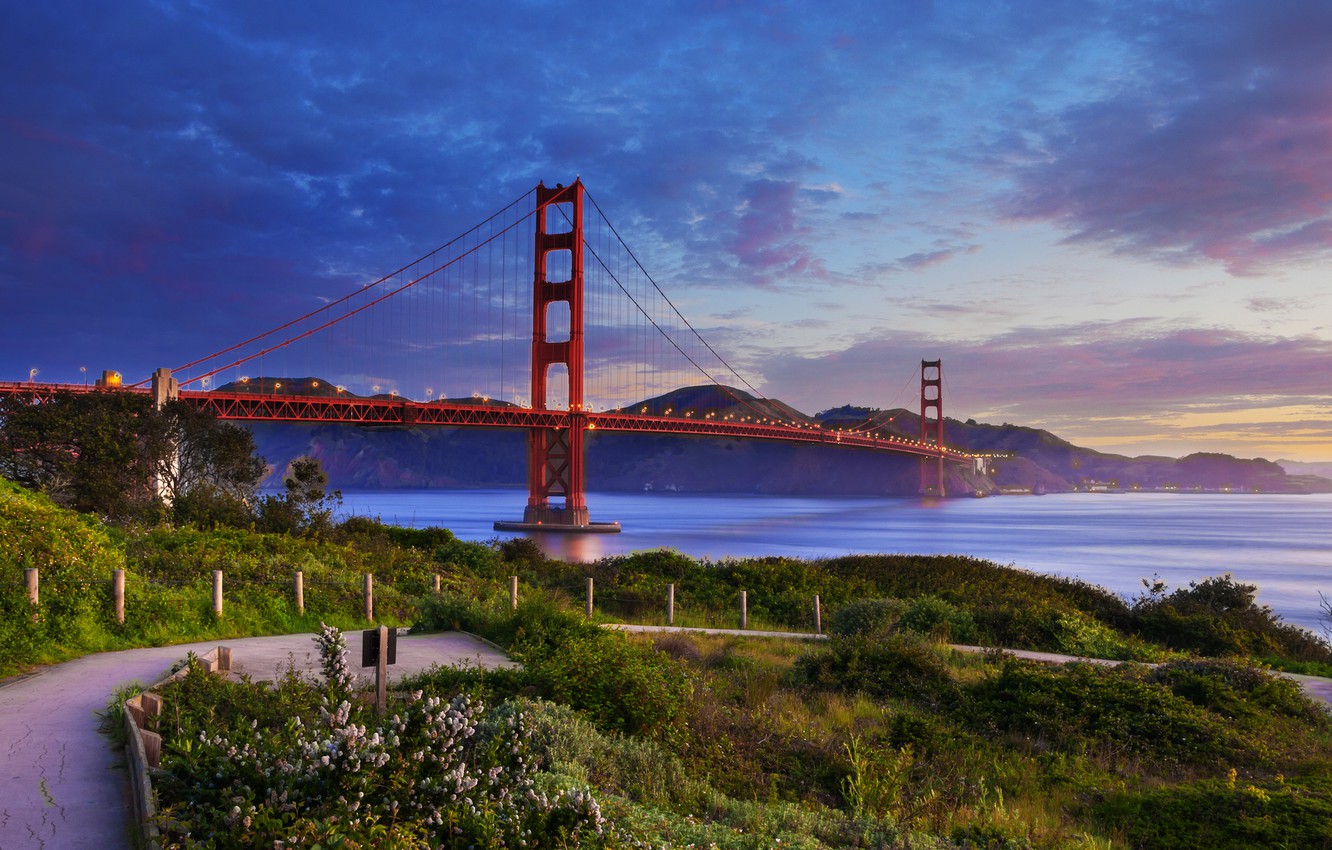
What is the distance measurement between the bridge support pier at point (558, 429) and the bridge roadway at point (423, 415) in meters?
1.83

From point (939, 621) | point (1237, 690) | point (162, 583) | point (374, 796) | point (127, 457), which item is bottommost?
point (939, 621)

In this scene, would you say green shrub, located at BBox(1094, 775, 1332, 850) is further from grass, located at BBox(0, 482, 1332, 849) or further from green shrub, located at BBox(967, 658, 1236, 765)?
green shrub, located at BBox(967, 658, 1236, 765)

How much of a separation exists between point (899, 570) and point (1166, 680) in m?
15.8

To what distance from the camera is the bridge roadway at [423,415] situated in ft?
151

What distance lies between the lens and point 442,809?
16.5 feet

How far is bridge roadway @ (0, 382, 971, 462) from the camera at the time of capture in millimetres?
45875

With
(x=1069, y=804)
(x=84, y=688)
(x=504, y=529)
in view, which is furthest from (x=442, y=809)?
(x=504, y=529)

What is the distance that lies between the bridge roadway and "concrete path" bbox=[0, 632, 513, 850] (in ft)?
92.6

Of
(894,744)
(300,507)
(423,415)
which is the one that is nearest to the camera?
(894,744)

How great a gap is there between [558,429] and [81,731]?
5981 cm

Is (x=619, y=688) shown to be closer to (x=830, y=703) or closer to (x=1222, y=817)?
(x=830, y=703)

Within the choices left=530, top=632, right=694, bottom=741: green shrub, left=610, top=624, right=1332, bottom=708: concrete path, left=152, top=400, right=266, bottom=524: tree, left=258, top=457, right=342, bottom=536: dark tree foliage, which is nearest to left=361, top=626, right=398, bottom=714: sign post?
left=530, top=632, right=694, bottom=741: green shrub

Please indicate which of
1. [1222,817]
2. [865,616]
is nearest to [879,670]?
[865,616]

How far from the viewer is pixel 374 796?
5.00 m
